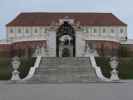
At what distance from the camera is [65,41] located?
2408 inches

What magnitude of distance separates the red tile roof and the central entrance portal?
53106 millimetres

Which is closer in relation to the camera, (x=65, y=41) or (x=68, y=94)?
(x=68, y=94)

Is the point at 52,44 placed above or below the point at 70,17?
below

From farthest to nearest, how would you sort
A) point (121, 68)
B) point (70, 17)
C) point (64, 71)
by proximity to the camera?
point (70, 17) → point (121, 68) → point (64, 71)

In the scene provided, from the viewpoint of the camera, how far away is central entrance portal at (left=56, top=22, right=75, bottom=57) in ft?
200

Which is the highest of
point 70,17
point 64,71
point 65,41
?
point 70,17

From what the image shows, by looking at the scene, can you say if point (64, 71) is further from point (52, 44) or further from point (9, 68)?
point (52, 44)

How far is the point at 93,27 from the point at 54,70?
75.5 m

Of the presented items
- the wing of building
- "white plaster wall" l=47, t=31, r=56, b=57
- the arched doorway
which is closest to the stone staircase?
the wing of building

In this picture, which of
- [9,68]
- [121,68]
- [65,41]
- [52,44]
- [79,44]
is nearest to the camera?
[121,68]

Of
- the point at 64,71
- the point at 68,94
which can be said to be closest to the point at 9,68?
the point at 64,71

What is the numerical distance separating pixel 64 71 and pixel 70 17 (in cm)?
7528

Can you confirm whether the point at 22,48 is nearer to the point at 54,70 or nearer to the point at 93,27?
the point at 54,70

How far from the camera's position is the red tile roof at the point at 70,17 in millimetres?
→ 115812
